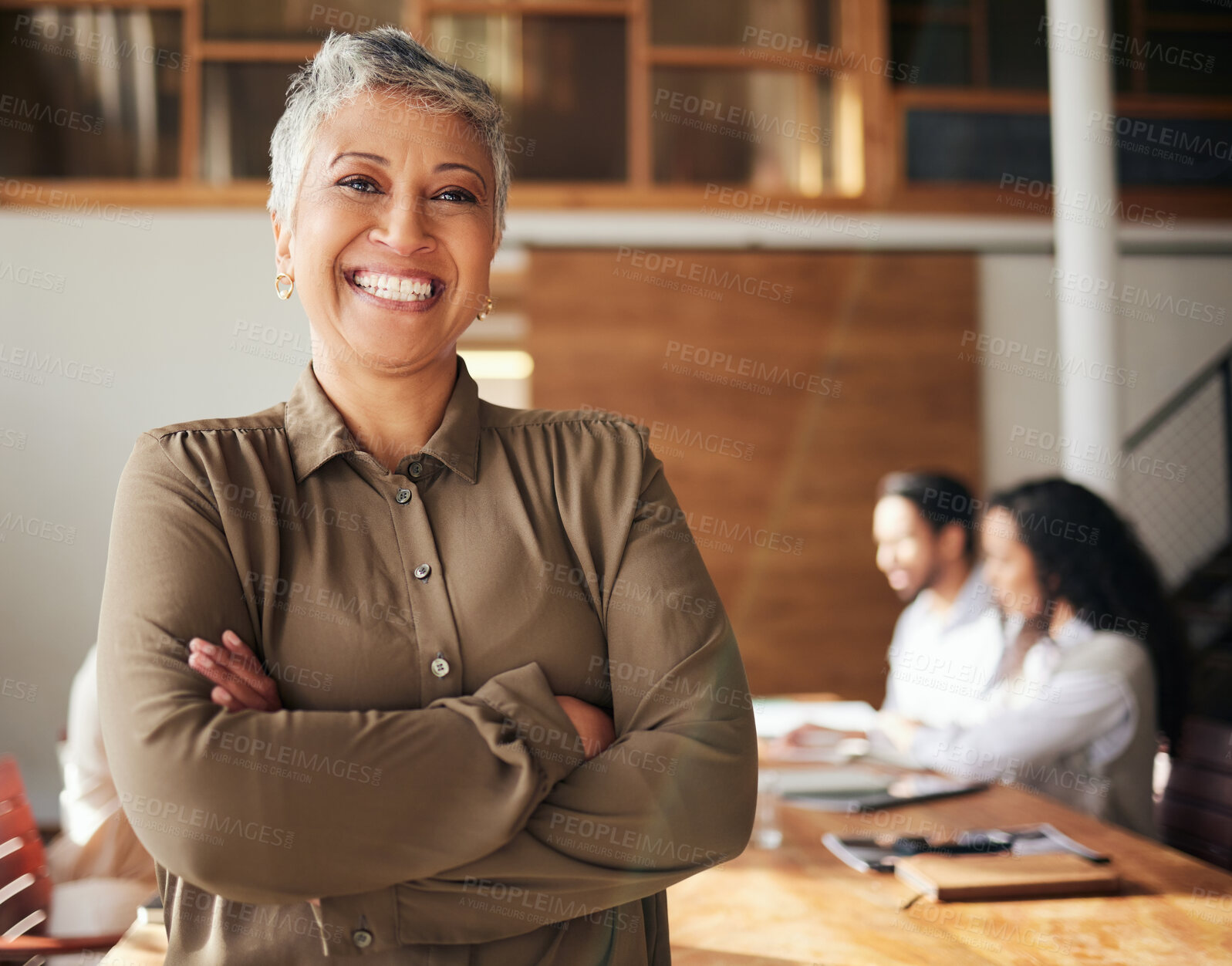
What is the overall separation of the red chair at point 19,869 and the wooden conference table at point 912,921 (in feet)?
2.19

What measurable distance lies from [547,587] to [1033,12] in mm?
5965

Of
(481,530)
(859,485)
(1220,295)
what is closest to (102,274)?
(859,485)

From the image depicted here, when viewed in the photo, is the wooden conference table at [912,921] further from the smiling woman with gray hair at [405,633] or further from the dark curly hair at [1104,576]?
the dark curly hair at [1104,576]

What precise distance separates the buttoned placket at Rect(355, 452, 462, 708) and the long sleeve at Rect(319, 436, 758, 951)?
17 cm

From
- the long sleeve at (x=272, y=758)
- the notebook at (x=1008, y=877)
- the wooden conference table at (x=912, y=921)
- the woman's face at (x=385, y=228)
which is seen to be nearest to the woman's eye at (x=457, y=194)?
the woman's face at (x=385, y=228)

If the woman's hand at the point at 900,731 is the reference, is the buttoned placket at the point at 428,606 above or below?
above

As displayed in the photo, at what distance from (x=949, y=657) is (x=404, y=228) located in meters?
3.04

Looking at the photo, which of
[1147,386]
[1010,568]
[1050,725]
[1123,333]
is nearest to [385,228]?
[1050,725]

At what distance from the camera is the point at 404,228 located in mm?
1224

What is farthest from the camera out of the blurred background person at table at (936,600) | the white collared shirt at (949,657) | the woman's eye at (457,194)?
the blurred background person at table at (936,600)

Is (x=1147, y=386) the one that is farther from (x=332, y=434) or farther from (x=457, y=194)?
(x=332, y=434)

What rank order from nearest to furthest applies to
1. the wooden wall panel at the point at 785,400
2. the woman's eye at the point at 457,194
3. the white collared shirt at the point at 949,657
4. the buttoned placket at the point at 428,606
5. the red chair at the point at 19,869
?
the buttoned placket at the point at 428,606
the woman's eye at the point at 457,194
the red chair at the point at 19,869
the white collared shirt at the point at 949,657
the wooden wall panel at the point at 785,400

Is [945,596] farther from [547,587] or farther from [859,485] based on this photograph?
[547,587]

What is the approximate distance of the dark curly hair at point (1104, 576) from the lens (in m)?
2.91
